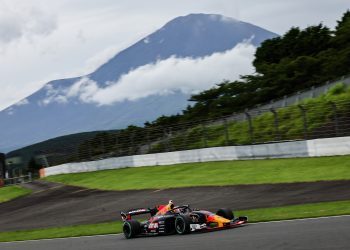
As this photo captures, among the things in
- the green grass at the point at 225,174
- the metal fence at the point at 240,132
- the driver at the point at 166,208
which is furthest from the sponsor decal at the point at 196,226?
the metal fence at the point at 240,132

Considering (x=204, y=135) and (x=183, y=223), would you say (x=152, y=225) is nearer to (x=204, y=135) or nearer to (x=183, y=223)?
(x=183, y=223)

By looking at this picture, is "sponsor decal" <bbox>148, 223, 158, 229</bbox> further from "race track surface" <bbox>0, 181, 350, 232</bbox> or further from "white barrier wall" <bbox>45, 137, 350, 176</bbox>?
"white barrier wall" <bbox>45, 137, 350, 176</bbox>

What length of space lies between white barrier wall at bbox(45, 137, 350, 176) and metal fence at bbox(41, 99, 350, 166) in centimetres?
49

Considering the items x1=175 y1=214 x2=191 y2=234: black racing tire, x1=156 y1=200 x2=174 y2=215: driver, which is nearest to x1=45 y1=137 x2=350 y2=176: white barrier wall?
x1=156 y1=200 x2=174 y2=215: driver

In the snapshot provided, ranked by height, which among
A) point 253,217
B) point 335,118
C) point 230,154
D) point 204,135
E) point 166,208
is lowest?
point 253,217

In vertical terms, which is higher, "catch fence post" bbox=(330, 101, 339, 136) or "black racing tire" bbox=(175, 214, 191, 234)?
"catch fence post" bbox=(330, 101, 339, 136)

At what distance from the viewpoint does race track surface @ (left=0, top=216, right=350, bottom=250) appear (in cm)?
1030

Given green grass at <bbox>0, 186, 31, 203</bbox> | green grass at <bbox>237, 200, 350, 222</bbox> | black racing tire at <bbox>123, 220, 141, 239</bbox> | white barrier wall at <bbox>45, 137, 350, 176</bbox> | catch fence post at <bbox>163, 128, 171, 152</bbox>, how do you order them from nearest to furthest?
green grass at <bbox>237, 200, 350, 222</bbox>, black racing tire at <bbox>123, 220, 141, 239</bbox>, white barrier wall at <bbox>45, 137, 350, 176</bbox>, green grass at <bbox>0, 186, 31, 203</bbox>, catch fence post at <bbox>163, 128, 171, 152</bbox>

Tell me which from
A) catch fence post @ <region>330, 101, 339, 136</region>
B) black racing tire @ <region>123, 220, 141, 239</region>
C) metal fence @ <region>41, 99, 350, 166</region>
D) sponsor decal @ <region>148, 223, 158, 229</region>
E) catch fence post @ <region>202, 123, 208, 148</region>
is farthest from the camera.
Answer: catch fence post @ <region>202, 123, 208, 148</region>

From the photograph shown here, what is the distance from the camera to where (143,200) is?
2491cm

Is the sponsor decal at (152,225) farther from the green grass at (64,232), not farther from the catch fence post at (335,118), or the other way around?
the catch fence post at (335,118)

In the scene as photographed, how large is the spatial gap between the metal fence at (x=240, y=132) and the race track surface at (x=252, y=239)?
45.9 feet

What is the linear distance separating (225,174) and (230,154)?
5.41m

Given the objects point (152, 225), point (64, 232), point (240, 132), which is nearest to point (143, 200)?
point (64, 232)
